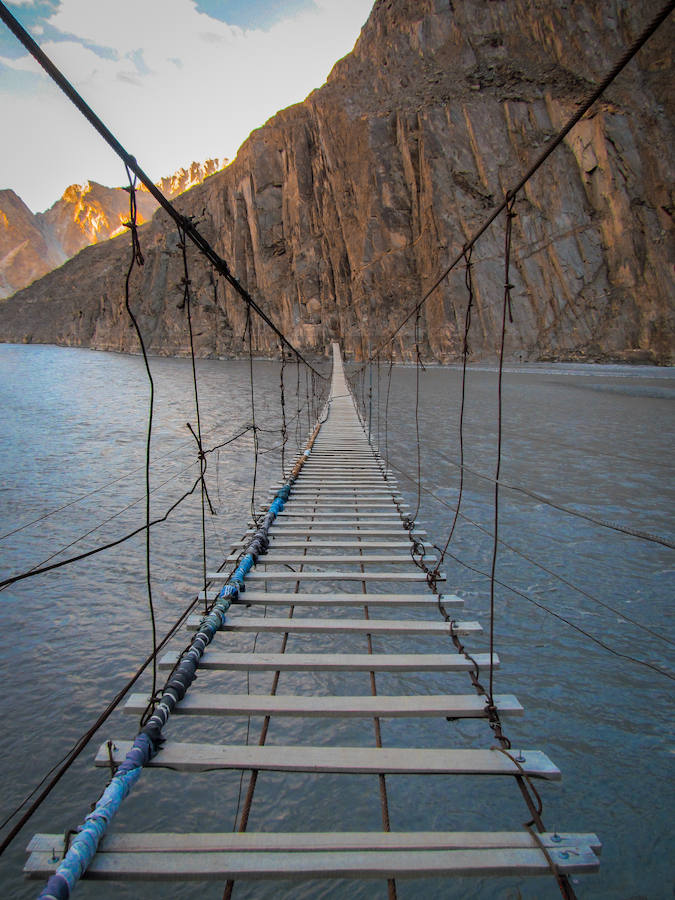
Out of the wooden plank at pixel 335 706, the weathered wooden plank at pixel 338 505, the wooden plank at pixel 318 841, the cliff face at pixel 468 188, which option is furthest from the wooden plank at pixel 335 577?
the cliff face at pixel 468 188

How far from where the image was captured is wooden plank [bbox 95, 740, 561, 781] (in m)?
1.68

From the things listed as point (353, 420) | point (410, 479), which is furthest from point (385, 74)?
point (410, 479)

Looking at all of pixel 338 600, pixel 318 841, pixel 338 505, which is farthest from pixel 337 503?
pixel 318 841

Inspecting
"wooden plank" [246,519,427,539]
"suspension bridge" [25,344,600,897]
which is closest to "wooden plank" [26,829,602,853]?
"suspension bridge" [25,344,600,897]

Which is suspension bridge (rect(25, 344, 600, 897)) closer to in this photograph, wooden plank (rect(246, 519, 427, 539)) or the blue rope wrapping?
the blue rope wrapping

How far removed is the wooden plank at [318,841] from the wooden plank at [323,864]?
2 centimetres

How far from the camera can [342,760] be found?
68.3 inches

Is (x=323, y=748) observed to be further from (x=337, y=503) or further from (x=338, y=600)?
(x=337, y=503)

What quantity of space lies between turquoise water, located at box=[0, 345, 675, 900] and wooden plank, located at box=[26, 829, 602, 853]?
48 cm

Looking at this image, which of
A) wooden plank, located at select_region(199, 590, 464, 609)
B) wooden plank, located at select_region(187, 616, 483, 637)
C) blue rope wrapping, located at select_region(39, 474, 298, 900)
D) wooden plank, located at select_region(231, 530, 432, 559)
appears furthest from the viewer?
wooden plank, located at select_region(231, 530, 432, 559)

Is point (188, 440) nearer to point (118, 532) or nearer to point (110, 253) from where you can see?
point (118, 532)

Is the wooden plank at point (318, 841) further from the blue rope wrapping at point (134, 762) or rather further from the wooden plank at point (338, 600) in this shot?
the wooden plank at point (338, 600)

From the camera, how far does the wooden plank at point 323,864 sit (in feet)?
4.30

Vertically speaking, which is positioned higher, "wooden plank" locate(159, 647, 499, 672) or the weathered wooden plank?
the weathered wooden plank
